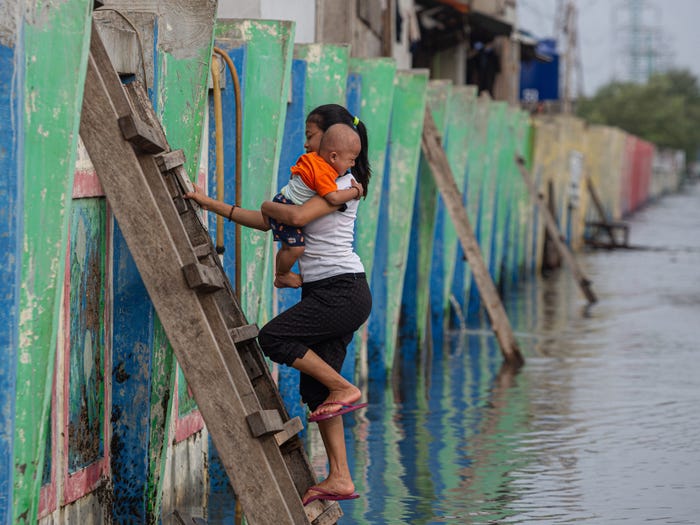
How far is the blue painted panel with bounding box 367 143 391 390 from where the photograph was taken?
33.7ft

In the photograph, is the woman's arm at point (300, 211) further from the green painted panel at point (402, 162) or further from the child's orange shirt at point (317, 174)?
the green painted panel at point (402, 162)

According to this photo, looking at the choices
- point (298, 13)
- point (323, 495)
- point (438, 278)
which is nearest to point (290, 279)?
point (323, 495)

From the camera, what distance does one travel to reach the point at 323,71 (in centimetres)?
810

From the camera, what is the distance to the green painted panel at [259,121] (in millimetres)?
6727

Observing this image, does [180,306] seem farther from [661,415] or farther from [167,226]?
[661,415]

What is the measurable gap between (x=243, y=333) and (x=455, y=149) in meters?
8.59

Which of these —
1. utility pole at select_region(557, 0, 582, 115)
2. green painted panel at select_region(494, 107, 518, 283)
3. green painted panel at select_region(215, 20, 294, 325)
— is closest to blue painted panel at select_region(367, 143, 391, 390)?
green painted panel at select_region(215, 20, 294, 325)

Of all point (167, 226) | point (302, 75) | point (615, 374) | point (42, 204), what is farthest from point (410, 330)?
point (42, 204)

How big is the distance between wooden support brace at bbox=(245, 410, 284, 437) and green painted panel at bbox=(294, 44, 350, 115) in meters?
3.63

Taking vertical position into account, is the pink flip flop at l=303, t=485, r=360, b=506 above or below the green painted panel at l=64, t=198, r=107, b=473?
below

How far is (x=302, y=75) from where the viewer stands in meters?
7.75

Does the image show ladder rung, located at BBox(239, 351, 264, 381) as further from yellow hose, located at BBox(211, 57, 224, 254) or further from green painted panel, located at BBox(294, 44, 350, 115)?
green painted panel, located at BBox(294, 44, 350, 115)

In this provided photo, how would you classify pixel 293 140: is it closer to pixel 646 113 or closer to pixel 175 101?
pixel 175 101

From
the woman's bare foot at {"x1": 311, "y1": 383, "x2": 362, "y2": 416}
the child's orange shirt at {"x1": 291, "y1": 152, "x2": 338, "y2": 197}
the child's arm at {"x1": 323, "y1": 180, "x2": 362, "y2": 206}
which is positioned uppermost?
the child's orange shirt at {"x1": 291, "y1": 152, "x2": 338, "y2": 197}
